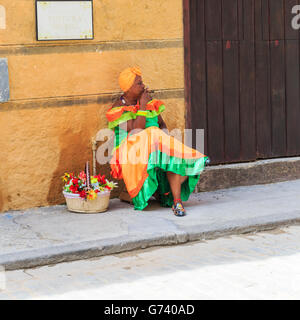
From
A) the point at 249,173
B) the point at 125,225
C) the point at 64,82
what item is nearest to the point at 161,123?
the point at 64,82

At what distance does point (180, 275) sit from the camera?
17.0 feet

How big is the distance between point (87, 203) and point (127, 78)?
1208mm

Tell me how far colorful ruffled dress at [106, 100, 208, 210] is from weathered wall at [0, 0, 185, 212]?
386 mm

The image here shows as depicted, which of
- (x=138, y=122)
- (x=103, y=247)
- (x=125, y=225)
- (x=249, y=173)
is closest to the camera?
(x=103, y=247)

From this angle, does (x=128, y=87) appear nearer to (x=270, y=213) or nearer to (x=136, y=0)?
(x=136, y=0)

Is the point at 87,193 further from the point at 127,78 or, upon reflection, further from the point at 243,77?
the point at 243,77

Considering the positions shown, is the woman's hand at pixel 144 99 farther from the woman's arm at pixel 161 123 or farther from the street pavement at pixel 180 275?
the street pavement at pixel 180 275

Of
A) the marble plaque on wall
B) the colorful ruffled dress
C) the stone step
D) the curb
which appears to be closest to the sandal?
the colorful ruffled dress

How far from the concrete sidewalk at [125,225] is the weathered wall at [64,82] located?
0.36 meters

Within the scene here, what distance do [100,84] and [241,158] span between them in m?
1.86

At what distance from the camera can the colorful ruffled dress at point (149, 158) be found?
6748 mm

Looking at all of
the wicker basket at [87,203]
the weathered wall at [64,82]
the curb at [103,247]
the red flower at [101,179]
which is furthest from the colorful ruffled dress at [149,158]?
the curb at [103,247]

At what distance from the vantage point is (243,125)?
8.20 meters
